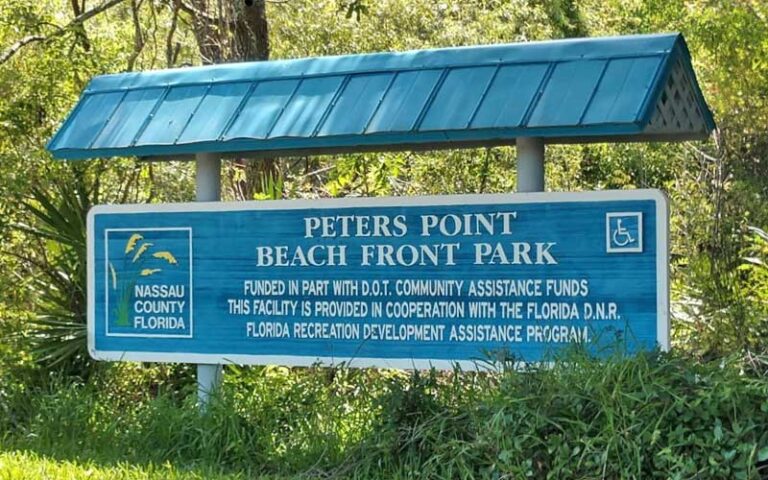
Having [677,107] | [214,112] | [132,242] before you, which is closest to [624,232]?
[677,107]

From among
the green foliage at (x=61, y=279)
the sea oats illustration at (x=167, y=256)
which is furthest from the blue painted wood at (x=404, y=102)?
the green foliage at (x=61, y=279)

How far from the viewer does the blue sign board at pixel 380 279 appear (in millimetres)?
7320

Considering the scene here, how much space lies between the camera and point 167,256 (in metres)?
8.70

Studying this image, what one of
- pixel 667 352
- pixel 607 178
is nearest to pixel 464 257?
pixel 667 352

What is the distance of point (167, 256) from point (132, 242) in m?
0.32

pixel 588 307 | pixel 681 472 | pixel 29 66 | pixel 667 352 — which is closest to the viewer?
pixel 681 472

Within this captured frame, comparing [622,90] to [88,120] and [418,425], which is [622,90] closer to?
[418,425]

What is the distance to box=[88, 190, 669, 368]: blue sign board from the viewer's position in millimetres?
7320

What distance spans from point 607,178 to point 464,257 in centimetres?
827

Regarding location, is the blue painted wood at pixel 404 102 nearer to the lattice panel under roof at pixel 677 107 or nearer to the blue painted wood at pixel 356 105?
the blue painted wood at pixel 356 105

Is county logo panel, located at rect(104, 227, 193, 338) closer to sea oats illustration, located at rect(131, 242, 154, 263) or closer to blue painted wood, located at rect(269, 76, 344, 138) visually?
sea oats illustration, located at rect(131, 242, 154, 263)

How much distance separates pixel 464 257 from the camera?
25.4ft

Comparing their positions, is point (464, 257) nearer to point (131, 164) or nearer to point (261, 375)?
point (261, 375)

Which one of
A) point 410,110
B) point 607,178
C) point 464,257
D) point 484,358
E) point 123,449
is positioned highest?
point 607,178
